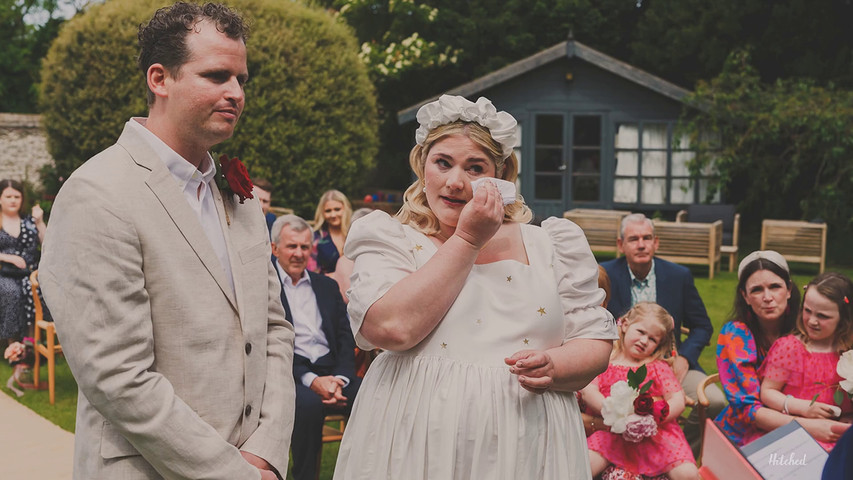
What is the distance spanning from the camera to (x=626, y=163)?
1811 cm

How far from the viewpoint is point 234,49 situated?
201cm

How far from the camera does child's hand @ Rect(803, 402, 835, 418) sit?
13.3ft

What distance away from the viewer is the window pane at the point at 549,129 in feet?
59.8

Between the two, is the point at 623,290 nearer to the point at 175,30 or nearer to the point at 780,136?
the point at 175,30

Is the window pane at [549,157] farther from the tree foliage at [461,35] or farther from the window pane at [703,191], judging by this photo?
the tree foliage at [461,35]

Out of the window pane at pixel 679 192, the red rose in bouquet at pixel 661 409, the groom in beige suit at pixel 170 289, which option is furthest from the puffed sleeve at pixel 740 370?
the window pane at pixel 679 192

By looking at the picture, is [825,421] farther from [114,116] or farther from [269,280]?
[114,116]

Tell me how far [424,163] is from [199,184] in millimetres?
709

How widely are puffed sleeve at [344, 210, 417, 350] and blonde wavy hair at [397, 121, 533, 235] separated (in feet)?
0.27

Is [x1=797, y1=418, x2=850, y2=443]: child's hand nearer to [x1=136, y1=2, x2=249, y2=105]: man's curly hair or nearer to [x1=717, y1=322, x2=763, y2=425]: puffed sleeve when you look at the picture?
[x1=717, y1=322, x2=763, y2=425]: puffed sleeve

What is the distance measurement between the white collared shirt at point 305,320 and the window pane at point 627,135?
13.7 metres

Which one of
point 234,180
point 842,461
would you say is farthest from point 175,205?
point 842,461

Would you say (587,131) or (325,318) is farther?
(587,131)

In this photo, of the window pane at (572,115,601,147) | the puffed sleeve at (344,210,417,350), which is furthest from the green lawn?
the window pane at (572,115,601,147)
